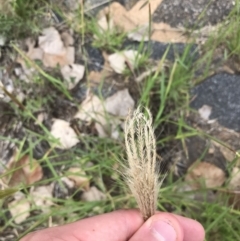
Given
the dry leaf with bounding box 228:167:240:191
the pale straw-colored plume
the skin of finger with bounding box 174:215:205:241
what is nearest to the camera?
the pale straw-colored plume

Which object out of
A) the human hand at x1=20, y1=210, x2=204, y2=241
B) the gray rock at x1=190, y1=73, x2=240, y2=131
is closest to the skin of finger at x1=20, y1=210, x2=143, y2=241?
the human hand at x1=20, y1=210, x2=204, y2=241

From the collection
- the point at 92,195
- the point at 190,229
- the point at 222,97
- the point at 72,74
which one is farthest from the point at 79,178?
the point at 222,97

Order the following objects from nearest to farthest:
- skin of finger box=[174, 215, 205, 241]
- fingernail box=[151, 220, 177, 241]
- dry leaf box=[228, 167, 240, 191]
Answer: fingernail box=[151, 220, 177, 241] → skin of finger box=[174, 215, 205, 241] → dry leaf box=[228, 167, 240, 191]

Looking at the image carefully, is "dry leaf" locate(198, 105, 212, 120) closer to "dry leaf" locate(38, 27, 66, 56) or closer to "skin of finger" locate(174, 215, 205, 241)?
"skin of finger" locate(174, 215, 205, 241)

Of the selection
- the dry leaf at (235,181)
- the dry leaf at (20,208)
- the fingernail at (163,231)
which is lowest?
the dry leaf at (20,208)

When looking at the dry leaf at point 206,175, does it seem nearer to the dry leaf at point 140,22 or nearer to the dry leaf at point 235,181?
the dry leaf at point 235,181

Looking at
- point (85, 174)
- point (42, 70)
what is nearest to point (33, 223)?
point (85, 174)

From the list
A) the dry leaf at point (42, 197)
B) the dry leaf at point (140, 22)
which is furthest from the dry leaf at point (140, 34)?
the dry leaf at point (42, 197)
